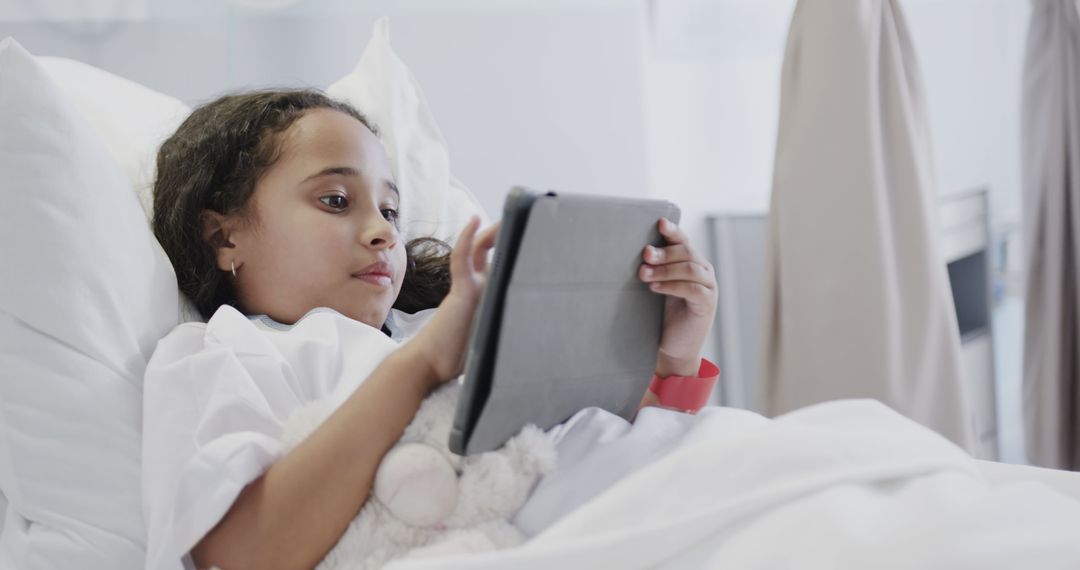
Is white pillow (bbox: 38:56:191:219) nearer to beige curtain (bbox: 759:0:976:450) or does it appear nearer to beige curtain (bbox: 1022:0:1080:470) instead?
beige curtain (bbox: 759:0:976:450)

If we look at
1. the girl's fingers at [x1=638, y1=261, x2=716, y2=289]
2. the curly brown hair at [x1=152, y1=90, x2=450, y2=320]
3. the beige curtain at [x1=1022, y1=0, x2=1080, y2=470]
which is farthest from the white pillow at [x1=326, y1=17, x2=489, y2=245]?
the beige curtain at [x1=1022, y1=0, x2=1080, y2=470]

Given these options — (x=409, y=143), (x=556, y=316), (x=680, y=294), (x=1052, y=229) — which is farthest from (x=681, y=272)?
(x=1052, y=229)

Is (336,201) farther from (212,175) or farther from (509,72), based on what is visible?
(509,72)

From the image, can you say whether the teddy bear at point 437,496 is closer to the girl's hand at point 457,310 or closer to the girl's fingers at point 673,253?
the girl's hand at point 457,310

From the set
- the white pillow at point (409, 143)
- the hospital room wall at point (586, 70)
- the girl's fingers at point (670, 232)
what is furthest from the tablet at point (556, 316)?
the hospital room wall at point (586, 70)

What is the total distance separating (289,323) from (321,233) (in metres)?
0.12

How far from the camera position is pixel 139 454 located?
2.83 ft

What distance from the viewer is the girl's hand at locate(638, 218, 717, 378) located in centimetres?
87

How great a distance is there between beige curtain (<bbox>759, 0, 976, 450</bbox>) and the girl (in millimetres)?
584

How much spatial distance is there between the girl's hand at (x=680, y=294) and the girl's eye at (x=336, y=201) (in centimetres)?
37

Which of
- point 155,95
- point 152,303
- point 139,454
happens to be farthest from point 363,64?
point 139,454

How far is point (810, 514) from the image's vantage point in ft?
2.13

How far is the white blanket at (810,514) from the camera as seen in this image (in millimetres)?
608

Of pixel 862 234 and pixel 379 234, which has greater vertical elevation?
pixel 379 234
